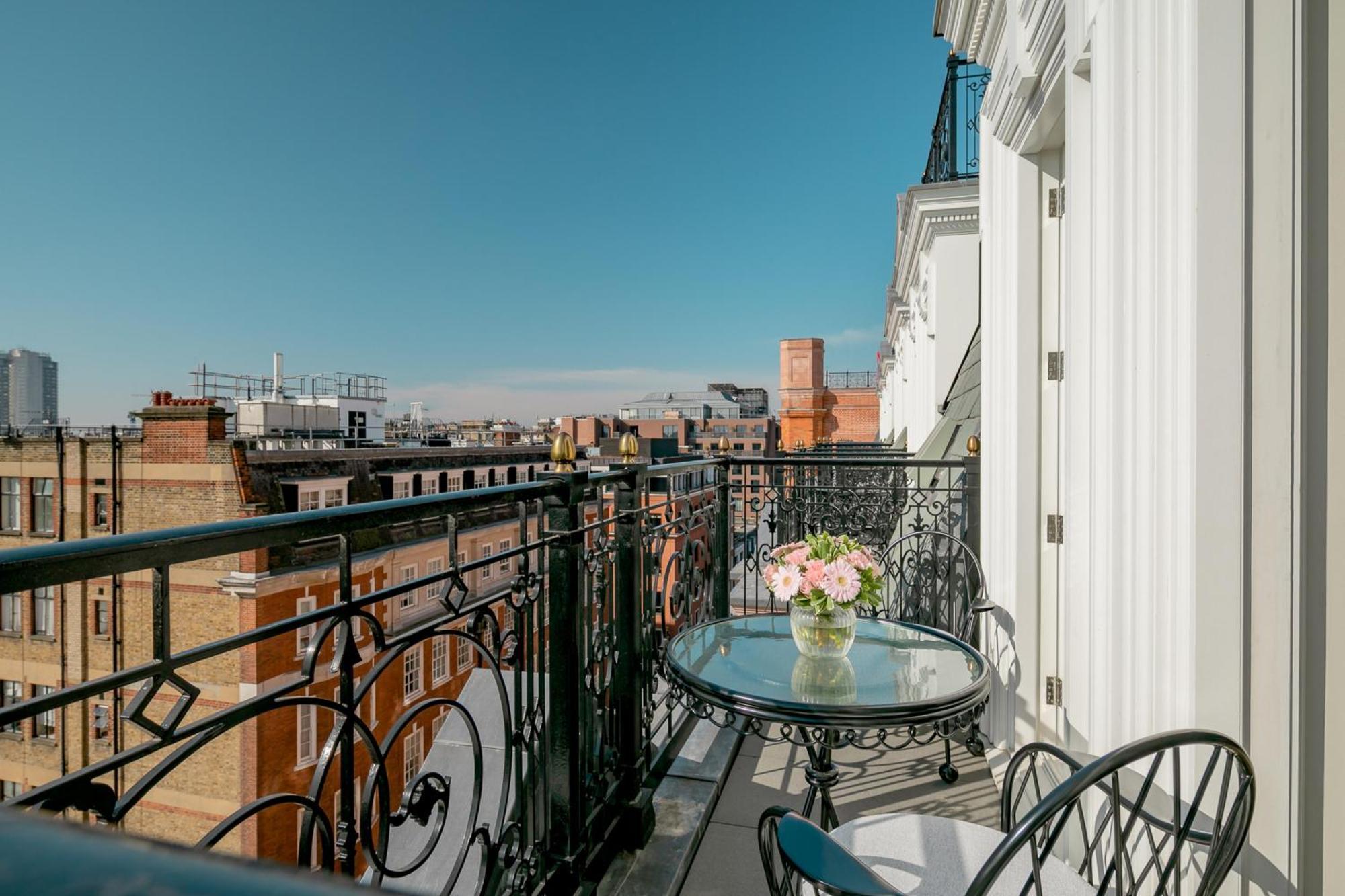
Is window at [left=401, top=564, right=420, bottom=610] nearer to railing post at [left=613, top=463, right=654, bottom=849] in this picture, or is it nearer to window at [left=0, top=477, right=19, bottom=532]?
railing post at [left=613, top=463, right=654, bottom=849]

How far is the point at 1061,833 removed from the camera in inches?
61.3

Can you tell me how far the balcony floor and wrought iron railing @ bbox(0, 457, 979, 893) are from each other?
1.02ft

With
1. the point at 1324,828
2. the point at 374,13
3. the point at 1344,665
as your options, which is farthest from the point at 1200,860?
the point at 374,13

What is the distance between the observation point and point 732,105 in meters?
21.3

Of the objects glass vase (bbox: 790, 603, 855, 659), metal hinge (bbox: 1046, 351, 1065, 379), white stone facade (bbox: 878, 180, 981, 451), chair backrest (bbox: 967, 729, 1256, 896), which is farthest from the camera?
white stone facade (bbox: 878, 180, 981, 451)

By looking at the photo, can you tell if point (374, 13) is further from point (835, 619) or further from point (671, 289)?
point (835, 619)

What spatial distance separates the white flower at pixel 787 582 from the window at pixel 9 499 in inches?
783

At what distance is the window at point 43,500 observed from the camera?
14594mm

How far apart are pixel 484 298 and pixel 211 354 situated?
718 inches

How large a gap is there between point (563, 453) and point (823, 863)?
4.16ft

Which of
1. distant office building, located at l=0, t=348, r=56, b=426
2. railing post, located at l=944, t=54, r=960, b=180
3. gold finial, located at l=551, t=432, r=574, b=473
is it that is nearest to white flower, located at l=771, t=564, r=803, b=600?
gold finial, located at l=551, t=432, r=574, b=473

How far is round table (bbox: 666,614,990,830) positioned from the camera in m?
1.93

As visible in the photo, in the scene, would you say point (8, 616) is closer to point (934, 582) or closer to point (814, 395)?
point (934, 582)

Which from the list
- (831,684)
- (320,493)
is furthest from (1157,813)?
(320,493)
